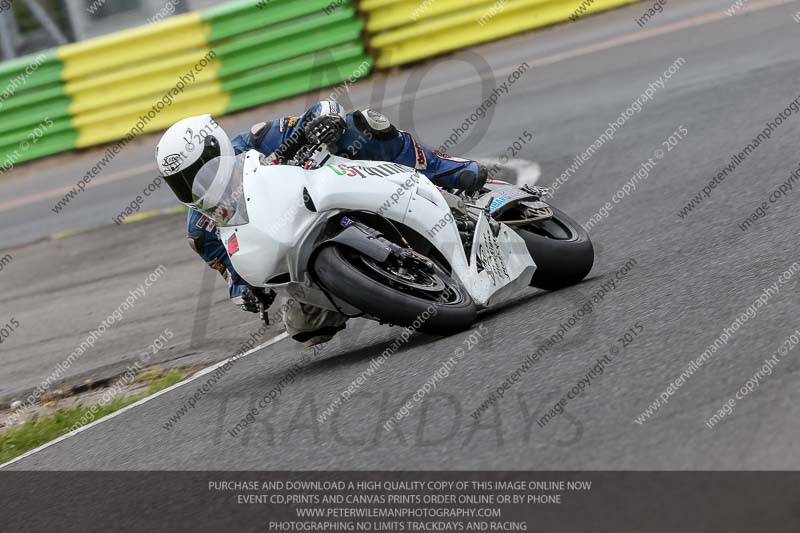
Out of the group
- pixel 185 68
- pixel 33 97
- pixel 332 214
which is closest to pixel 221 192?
pixel 332 214

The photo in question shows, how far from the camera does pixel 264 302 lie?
6.09 m

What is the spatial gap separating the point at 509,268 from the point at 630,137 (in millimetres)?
4674

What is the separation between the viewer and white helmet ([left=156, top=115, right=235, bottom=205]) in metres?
5.70

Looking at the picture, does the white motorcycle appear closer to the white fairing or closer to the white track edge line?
the white fairing

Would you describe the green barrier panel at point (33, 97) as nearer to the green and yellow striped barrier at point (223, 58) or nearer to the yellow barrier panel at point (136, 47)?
the green and yellow striped barrier at point (223, 58)

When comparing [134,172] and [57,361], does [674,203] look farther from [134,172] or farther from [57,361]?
[134,172]

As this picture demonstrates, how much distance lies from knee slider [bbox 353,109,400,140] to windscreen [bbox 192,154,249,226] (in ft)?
2.59

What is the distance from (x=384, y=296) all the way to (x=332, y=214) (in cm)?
55

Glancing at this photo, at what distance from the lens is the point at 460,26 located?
51.9 feet

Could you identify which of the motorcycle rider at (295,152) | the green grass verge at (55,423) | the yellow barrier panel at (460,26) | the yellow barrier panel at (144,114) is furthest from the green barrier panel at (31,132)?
the motorcycle rider at (295,152)

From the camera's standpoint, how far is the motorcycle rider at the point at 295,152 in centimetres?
573

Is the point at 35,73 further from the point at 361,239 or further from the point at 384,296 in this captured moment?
the point at 384,296

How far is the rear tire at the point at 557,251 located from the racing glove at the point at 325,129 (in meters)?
1.10
